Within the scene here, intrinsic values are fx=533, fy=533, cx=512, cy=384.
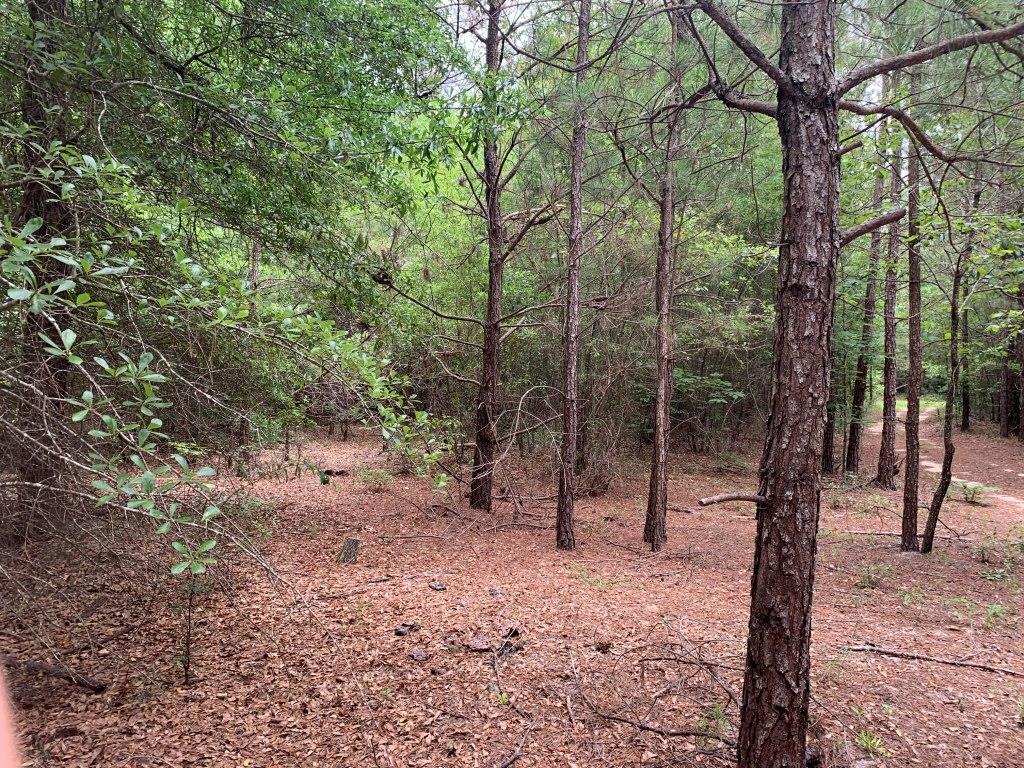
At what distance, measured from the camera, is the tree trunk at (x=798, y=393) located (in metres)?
2.41

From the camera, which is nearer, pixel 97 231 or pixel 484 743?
pixel 484 743

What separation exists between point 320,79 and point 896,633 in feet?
22.8

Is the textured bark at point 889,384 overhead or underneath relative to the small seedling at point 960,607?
overhead

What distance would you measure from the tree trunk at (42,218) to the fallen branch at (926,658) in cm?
546

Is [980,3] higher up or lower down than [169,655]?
higher up

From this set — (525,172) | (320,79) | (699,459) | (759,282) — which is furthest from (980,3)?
(699,459)

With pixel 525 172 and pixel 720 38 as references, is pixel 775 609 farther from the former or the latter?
pixel 525 172

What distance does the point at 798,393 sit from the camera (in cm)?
243

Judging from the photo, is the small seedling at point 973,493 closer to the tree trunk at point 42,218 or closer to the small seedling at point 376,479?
the small seedling at point 376,479

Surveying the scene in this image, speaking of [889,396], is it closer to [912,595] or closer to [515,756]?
[912,595]

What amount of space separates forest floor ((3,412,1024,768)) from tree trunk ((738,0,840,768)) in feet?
2.27

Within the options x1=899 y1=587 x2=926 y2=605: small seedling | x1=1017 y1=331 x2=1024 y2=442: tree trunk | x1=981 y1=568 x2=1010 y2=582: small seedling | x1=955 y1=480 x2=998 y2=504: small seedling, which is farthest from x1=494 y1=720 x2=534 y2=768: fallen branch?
x1=1017 y1=331 x2=1024 y2=442: tree trunk

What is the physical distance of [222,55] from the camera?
4492 millimetres

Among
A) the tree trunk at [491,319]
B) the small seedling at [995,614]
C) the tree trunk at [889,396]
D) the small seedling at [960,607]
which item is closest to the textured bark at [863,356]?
the tree trunk at [889,396]
